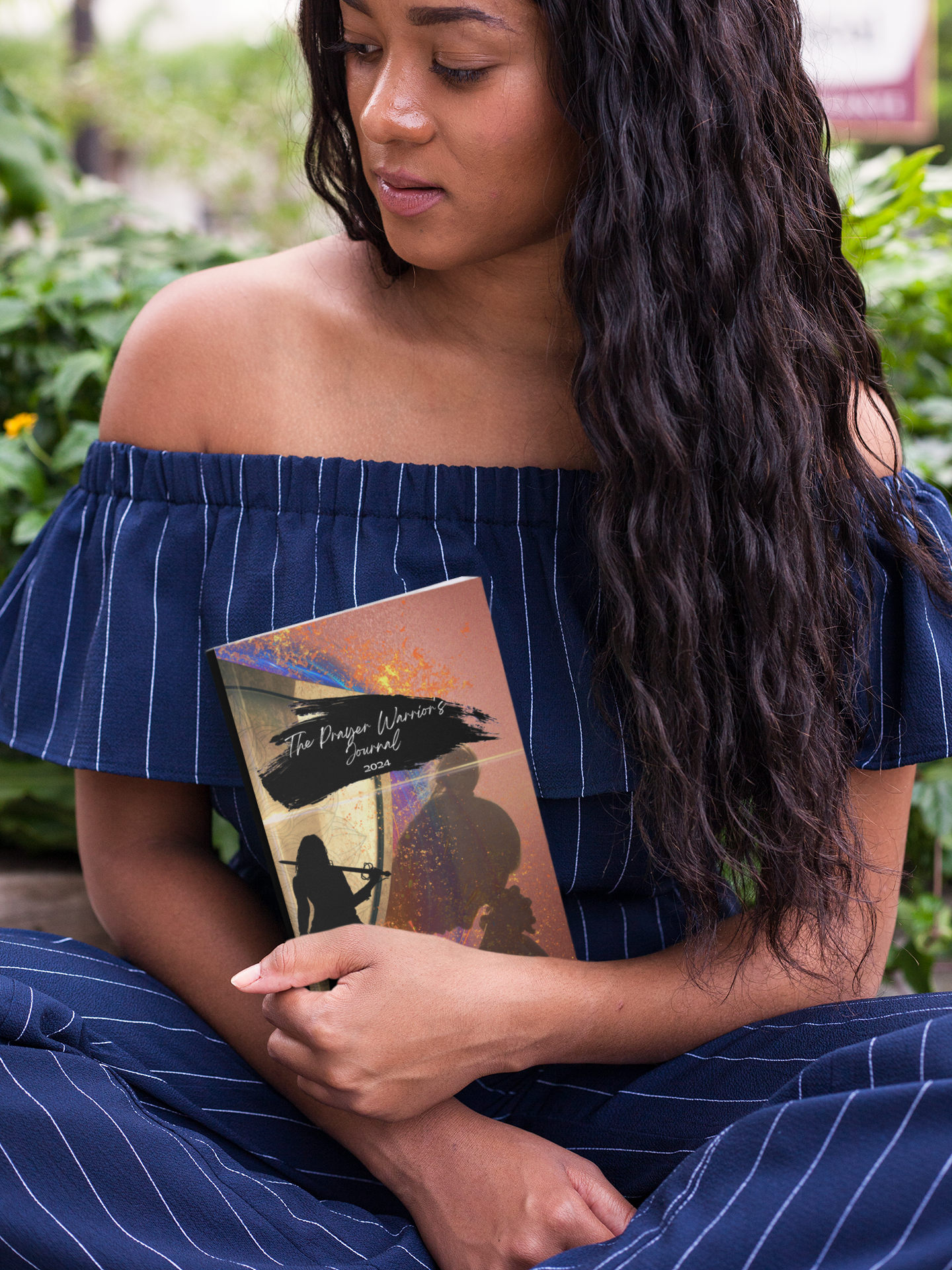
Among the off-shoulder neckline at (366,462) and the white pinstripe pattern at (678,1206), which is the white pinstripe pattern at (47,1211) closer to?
the white pinstripe pattern at (678,1206)

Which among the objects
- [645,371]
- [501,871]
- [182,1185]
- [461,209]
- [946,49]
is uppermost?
[946,49]

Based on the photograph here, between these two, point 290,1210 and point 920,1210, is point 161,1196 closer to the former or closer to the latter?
point 290,1210

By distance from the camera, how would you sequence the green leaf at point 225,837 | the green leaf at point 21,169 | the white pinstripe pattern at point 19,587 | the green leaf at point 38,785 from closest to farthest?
1. the white pinstripe pattern at point 19,587
2. the green leaf at point 225,837
3. the green leaf at point 38,785
4. the green leaf at point 21,169

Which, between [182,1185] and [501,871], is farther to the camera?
[501,871]

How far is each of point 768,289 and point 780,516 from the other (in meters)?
0.20

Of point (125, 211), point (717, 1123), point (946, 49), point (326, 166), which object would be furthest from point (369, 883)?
point (946, 49)

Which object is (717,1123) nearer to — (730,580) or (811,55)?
(730,580)

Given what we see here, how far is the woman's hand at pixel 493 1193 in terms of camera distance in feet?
3.06

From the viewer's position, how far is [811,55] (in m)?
1.12

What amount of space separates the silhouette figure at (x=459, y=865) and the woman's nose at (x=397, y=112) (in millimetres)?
511

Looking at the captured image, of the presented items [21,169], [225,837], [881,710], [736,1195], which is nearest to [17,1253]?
[736,1195]

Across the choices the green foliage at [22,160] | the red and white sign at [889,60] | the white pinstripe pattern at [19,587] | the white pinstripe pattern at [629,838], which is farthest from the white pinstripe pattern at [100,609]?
the red and white sign at [889,60]

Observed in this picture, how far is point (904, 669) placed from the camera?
1.11 metres

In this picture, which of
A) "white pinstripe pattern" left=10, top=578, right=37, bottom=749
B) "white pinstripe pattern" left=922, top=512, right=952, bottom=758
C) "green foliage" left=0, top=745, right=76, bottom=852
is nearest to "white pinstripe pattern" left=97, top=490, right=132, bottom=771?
"white pinstripe pattern" left=10, top=578, right=37, bottom=749
